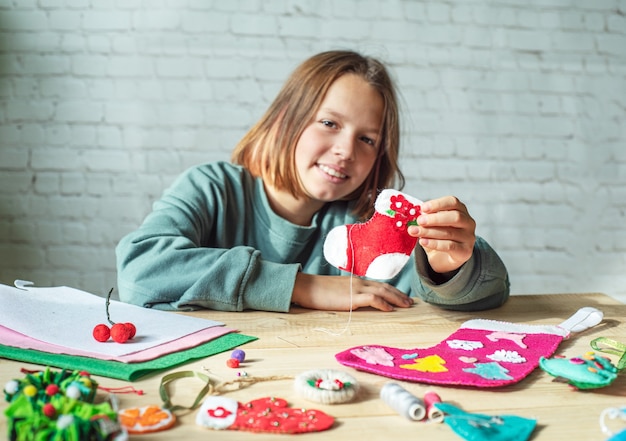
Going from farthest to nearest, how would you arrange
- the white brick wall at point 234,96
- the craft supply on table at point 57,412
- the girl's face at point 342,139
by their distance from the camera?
the white brick wall at point 234,96 < the girl's face at point 342,139 < the craft supply on table at point 57,412

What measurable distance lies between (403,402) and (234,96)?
2149 mm

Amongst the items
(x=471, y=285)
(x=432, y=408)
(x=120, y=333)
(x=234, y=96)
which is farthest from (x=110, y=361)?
(x=234, y=96)

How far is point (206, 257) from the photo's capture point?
3.91 feet

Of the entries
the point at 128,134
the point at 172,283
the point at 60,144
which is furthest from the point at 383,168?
the point at 60,144

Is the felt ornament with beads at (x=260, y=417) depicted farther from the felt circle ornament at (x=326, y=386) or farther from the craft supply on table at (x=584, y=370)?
the craft supply on table at (x=584, y=370)

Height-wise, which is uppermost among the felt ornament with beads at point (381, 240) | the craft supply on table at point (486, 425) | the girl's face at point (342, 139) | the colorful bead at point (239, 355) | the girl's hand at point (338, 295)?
the girl's face at point (342, 139)

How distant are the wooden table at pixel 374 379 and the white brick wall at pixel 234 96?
64.9 inches

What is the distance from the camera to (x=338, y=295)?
1.18 m

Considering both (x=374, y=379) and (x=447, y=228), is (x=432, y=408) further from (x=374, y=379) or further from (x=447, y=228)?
(x=447, y=228)

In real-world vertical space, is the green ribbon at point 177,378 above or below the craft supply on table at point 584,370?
below

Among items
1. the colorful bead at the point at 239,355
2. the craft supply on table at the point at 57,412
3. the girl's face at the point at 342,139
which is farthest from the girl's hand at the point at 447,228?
the craft supply on table at the point at 57,412

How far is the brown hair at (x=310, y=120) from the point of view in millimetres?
1595

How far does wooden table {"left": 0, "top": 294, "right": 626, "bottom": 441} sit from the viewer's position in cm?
65

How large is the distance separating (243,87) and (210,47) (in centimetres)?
21
